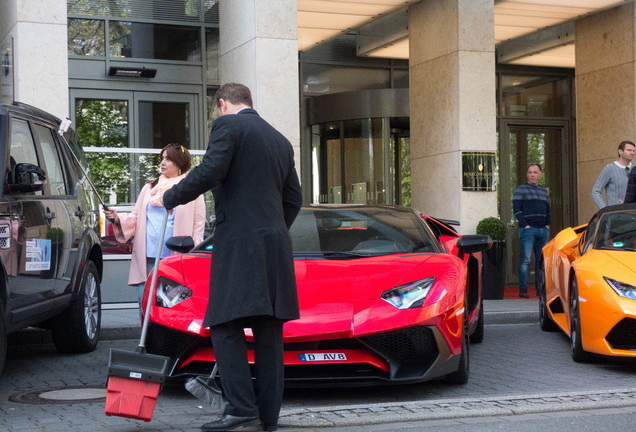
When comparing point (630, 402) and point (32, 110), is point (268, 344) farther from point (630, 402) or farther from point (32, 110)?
point (32, 110)

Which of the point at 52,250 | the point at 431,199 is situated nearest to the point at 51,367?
the point at 52,250

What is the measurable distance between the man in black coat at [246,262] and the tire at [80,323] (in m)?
3.57

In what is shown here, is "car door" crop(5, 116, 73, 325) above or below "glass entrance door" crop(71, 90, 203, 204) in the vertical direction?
below

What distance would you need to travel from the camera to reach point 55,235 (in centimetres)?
756

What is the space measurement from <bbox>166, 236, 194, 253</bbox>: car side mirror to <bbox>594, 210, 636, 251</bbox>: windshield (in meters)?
3.50

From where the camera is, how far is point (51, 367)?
310 inches

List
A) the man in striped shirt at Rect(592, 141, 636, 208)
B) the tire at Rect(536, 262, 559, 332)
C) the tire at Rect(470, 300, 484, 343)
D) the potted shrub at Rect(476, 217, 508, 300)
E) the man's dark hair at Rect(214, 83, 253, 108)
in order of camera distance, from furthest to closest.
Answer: the potted shrub at Rect(476, 217, 508, 300) < the man in striped shirt at Rect(592, 141, 636, 208) < the tire at Rect(536, 262, 559, 332) < the tire at Rect(470, 300, 484, 343) < the man's dark hair at Rect(214, 83, 253, 108)

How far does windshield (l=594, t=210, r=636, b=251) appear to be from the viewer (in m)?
8.25

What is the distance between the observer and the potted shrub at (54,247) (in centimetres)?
739

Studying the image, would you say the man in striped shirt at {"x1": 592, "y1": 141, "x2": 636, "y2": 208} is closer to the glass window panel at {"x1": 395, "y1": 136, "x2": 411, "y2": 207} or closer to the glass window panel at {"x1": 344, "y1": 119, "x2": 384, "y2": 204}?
the glass window panel at {"x1": 395, "y1": 136, "x2": 411, "y2": 207}

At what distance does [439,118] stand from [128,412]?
33.0 ft

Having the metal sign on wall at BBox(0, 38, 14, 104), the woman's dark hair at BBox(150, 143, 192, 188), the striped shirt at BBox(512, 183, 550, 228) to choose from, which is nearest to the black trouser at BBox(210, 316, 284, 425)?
the woman's dark hair at BBox(150, 143, 192, 188)

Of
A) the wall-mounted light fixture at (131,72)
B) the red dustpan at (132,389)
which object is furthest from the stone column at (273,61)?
the red dustpan at (132,389)

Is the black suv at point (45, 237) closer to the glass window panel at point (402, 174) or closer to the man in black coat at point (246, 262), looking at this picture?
the man in black coat at point (246, 262)
